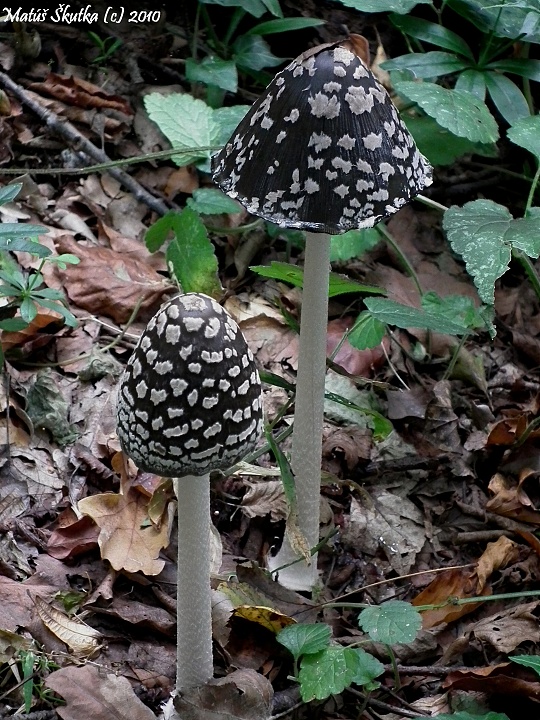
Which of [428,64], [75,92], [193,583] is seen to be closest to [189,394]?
[193,583]

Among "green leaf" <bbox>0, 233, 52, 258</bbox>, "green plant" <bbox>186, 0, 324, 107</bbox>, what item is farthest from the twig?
"green leaf" <bbox>0, 233, 52, 258</bbox>

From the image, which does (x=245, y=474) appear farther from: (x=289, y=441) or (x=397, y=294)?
(x=397, y=294)

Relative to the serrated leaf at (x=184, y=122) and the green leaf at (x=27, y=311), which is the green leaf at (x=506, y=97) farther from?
the green leaf at (x=27, y=311)

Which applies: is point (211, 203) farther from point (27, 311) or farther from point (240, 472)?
point (240, 472)

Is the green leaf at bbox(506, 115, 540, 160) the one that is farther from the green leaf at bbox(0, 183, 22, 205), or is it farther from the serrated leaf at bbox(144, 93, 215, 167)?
the green leaf at bbox(0, 183, 22, 205)

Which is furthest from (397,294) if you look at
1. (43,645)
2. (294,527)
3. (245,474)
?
(43,645)
